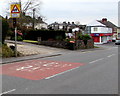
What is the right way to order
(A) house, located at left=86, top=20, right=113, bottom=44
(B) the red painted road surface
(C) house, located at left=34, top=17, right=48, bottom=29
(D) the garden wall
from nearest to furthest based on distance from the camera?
1. (B) the red painted road surface
2. (D) the garden wall
3. (C) house, located at left=34, top=17, right=48, bottom=29
4. (A) house, located at left=86, top=20, right=113, bottom=44

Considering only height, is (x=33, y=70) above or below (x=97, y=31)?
below

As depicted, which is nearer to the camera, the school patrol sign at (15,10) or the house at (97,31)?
the school patrol sign at (15,10)

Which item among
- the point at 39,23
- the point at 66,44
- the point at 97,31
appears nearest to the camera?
the point at 66,44

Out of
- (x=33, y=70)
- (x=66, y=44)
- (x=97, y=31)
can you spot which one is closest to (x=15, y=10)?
(x=33, y=70)

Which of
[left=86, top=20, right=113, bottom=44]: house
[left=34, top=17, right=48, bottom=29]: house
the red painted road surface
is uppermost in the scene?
[left=34, top=17, right=48, bottom=29]: house

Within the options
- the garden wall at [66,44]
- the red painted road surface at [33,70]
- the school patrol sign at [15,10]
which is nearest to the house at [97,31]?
the garden wall at [66,44]

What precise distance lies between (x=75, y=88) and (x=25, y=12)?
42.9 metres

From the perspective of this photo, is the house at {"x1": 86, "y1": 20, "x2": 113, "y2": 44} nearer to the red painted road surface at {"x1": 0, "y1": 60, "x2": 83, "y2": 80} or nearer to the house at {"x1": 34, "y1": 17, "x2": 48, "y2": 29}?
the house at {"x1": 34, "y1": 17, "x2": 48, "y2": 29}

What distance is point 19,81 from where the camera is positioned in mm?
7629

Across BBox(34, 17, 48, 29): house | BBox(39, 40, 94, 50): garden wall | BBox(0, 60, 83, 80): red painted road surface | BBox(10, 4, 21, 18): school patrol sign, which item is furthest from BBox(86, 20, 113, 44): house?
BBox(0, 60, 83, 80): red painted road surface

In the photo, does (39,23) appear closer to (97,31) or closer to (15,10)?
(97,31)

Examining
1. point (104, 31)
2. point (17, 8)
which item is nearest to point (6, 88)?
point (17, 8)

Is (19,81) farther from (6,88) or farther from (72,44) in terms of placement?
(72,44)

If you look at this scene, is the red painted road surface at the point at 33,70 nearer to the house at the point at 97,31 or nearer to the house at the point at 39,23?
the house at the point at 39,23
